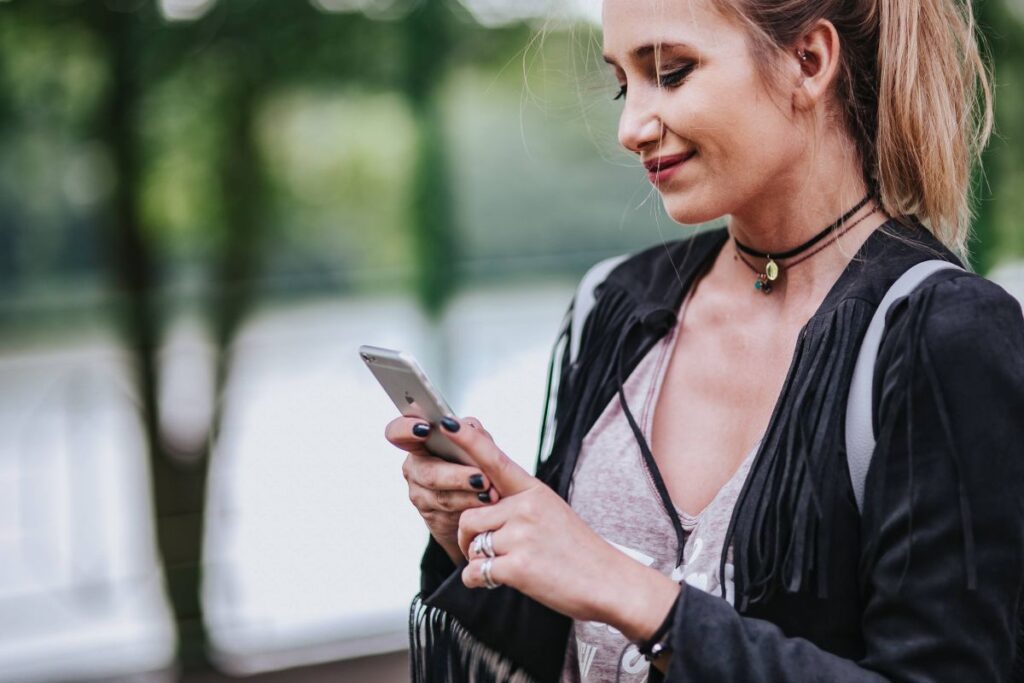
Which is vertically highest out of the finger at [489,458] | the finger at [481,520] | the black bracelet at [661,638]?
the finger at [489,458]

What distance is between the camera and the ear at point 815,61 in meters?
1.58

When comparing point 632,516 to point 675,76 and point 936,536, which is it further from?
point 675,76

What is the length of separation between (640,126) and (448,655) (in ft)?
2.66

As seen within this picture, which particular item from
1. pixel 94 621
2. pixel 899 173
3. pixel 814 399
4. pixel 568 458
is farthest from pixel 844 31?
pixel 94 621

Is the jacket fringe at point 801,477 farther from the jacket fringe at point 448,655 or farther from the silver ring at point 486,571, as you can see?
the jacket fringe at point 448,655

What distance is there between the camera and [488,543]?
4.64ft

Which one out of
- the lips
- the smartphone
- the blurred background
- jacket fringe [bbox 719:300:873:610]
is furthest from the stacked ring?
the blurred background

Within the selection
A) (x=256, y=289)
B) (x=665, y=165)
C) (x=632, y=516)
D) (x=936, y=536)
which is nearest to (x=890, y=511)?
(x=936, y=536)

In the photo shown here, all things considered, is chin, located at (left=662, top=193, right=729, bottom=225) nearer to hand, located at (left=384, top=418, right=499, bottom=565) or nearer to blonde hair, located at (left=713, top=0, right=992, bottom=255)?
blonde hair, located at (left=713, top=0, right=992, bottom=255)

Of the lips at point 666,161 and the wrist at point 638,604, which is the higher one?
the lips at point 666,161

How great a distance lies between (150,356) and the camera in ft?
13.1

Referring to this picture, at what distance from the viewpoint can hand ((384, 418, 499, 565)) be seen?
152cm

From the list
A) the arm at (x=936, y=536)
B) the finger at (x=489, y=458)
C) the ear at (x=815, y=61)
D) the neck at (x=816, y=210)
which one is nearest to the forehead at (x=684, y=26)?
the ear at (x=815, y=61)

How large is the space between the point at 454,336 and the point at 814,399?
283 centimetres
